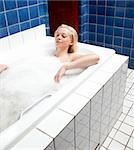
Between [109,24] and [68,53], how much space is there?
0.99 metres

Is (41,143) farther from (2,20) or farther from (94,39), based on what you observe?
(94,39)

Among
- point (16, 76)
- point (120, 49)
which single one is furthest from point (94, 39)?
point (16, 76)

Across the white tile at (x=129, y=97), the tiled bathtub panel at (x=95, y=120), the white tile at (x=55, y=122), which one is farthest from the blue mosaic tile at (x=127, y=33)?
the white tile at (x=55, y=122)

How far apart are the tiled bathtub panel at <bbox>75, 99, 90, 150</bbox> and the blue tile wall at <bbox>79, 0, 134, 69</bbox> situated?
1.60m

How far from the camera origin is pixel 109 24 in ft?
8.27

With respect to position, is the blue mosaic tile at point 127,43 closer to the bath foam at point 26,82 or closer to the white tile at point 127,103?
the white tile at point 127,103

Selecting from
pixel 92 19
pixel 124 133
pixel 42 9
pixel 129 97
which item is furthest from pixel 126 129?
pixel 92 19

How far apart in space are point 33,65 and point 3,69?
0.95 feet

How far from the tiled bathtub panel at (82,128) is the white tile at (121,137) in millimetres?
417

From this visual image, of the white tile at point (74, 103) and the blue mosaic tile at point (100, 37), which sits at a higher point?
the blue mosaic tile at point (100, 37)

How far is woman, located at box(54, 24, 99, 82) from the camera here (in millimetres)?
1506

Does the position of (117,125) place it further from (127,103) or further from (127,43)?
(127,43)

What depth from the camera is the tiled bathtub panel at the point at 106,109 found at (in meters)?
1.30

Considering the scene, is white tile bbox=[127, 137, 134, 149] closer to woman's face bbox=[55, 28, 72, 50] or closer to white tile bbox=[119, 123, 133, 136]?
white tile bbox=[119, 123, 133, 136]
